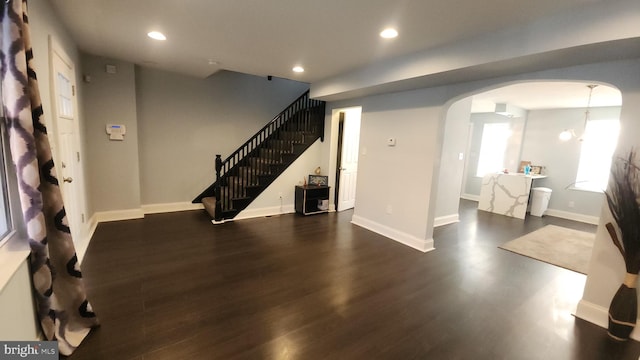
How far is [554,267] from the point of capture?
3.38 metres

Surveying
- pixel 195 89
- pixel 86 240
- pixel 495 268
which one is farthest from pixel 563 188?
pixel 86 240

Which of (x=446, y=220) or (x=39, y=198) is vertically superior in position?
(x=39, y=198)

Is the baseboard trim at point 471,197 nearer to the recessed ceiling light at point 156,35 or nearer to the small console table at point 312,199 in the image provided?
the small console table at point 312,199

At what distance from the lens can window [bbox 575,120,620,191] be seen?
552 cm

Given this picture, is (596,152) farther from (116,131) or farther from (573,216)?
(116,131)

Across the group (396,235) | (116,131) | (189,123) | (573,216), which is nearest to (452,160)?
(396,235)

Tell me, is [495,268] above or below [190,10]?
below

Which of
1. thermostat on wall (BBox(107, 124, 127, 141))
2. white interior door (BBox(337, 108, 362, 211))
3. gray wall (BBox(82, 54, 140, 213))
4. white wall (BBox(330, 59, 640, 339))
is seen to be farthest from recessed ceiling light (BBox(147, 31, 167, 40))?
white interior door (BBox(337, 108, 362, 211))

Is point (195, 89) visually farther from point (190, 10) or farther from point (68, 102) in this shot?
point (190, 10)

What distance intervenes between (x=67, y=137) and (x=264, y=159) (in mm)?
2861

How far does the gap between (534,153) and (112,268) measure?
27.8 feet

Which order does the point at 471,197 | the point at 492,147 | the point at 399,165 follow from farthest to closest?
the point at 471,197, the point at 492,147, the point at 399,165

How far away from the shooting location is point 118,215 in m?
4.39

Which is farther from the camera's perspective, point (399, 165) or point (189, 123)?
point (189, 123)
